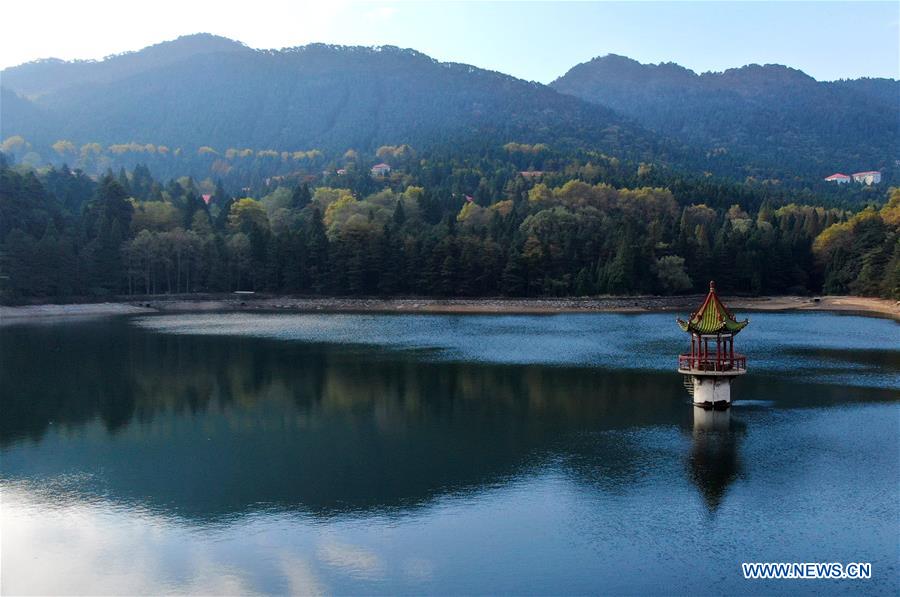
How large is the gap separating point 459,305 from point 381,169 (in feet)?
288

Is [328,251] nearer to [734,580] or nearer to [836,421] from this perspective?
[836,421]

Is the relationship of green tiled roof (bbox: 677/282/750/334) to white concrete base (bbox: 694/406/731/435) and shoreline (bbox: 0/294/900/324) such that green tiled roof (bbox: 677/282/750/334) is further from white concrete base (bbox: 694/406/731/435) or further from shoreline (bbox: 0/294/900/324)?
shoreline (bbox: 0/294/900/324)

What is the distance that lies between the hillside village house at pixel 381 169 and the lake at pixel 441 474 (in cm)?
11658

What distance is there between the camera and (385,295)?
9888 centimetres

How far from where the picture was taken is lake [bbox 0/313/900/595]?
68.4ft

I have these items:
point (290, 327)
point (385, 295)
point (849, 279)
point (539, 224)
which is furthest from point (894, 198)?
point (290, 327)

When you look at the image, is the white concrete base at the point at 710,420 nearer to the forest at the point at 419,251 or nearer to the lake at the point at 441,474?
the lake at the point at 441,474

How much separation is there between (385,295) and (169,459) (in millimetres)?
68285

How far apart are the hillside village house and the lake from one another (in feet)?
382

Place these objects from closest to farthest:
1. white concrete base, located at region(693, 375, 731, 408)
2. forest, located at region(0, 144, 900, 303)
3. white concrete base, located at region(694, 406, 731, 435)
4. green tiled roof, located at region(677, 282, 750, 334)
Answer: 1. white concrete base, located at region(694, 406, 731, 435)
2. green tiled roof, located at region(677, 282, 750, 334)
3. white concrete base, located at region(693, 375, 731, 408)
4. forest, located at region(0, 144, 900, 303)

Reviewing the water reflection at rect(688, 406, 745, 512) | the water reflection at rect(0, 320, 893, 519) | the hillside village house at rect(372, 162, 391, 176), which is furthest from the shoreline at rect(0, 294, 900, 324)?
the hillside village house at rect(372, 162, 391, 176)

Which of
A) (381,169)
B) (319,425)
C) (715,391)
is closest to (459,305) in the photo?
(715,391)

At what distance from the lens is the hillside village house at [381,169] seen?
552 ft

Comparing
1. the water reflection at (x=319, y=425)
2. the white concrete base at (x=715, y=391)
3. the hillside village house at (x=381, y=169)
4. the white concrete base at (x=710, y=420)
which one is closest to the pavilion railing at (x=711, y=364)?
the white concrete base at (x=715, y=391)
